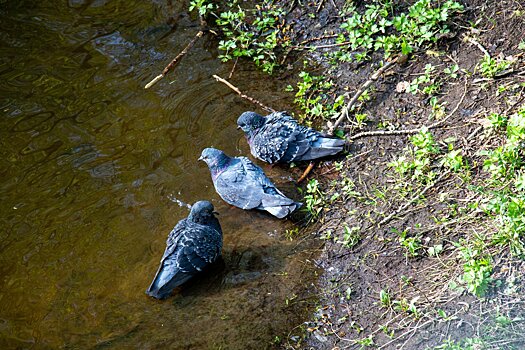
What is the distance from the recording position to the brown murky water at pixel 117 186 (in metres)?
5.38

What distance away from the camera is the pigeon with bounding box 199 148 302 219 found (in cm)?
608

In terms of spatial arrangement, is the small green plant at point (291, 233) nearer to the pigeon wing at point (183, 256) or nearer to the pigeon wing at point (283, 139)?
the pigeon wing at point (183, 256)

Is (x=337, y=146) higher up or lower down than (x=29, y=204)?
higher up

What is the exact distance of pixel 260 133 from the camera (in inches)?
270

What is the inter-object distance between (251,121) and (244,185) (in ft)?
3.13

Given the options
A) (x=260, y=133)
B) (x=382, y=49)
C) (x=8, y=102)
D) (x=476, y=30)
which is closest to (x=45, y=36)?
(x=8, y=102)

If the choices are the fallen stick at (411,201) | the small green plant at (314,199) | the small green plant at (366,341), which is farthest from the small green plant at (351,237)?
the small green plant at (366,341)

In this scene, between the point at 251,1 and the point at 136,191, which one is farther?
the point at 251,1

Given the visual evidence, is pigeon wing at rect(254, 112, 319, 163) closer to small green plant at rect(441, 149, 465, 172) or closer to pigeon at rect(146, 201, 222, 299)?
pigeon at rect(146, 201, 222, 299)

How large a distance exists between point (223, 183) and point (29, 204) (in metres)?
2.23

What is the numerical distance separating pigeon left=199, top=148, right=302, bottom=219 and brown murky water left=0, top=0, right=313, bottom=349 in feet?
0.64

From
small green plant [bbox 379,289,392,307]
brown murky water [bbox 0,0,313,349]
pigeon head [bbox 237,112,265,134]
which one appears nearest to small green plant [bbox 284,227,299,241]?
brown murky water [bbox 0,0,313,349]

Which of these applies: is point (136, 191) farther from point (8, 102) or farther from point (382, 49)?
point (382, 49)

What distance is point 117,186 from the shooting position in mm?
6781
